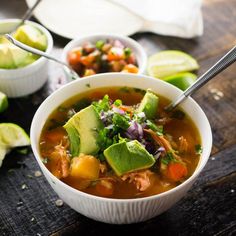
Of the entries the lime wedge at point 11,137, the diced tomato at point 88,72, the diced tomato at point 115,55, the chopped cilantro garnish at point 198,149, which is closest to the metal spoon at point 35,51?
the diced tomato at point 88,72

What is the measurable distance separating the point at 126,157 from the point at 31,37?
0.98 metres

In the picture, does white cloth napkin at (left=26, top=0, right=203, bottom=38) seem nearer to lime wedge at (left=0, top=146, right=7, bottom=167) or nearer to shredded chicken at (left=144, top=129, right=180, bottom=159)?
lime wedge at (left=0, top=146, right=7, bottom=167)

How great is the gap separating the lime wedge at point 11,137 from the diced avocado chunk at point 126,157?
0.55m

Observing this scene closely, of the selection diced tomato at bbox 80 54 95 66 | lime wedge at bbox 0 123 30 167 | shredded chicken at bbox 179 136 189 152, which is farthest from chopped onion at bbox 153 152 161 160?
diced tomato at bbox 80 54 95 66

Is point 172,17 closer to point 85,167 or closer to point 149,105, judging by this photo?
point 149,105

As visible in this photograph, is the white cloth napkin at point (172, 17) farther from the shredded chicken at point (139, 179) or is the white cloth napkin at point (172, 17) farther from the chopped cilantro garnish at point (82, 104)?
the shredded chicken at point (139, 179)

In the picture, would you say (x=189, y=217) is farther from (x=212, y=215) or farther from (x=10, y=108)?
(x=10, y=108)

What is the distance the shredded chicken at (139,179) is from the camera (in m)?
1.41

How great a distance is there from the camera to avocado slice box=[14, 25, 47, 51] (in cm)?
207

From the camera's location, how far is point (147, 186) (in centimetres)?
142

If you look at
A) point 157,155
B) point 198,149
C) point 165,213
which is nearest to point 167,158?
point 157,155

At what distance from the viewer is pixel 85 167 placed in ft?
4.58

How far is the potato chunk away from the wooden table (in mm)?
243

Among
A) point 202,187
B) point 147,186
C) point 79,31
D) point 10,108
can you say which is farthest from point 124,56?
point 147,186
